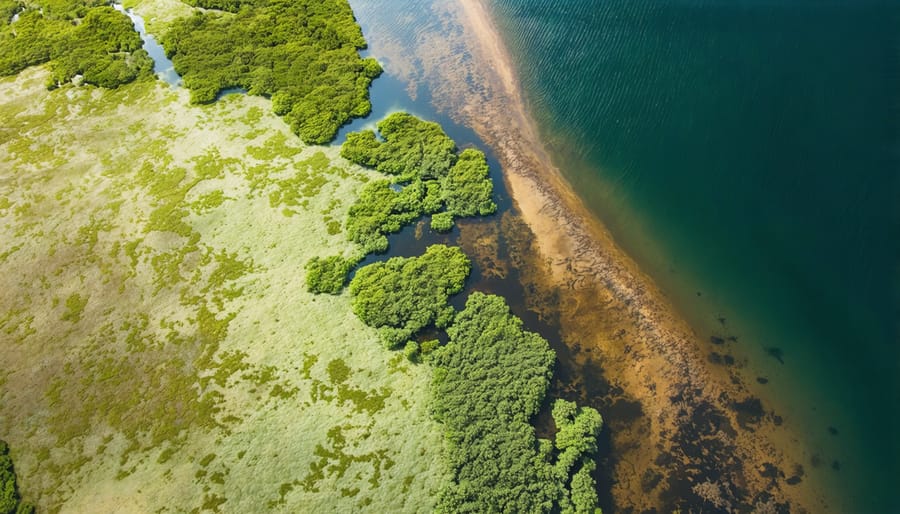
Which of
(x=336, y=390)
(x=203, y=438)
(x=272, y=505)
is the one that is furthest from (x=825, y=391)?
(x=203, y=438)

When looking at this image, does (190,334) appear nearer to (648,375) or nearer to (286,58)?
(648,375)

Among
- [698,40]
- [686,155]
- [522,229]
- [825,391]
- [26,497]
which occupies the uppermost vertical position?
[698,40]

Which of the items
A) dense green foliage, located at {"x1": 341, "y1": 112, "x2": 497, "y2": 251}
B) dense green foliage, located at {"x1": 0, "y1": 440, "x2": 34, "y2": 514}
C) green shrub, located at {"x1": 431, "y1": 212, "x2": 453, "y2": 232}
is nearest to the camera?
dense green foliage, located at {"x1": 0, "y1": 440, "x2": 34, "y2": 514}

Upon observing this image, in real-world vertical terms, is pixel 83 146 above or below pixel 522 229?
below

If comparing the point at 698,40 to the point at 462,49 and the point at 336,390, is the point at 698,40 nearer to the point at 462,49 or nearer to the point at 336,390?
the point at 462,49

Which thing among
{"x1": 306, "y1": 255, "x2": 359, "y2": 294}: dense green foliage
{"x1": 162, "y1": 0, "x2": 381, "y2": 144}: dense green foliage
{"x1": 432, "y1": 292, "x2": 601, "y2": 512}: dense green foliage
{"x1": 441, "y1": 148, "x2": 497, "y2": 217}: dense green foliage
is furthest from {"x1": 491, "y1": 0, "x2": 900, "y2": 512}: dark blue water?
{"x1": 306, "y1": 255, "x2": 359, "y2": 294}: dense green foliage

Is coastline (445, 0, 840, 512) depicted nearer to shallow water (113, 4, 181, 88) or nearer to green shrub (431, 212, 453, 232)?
green shrub (431, 212, 453, 232)
